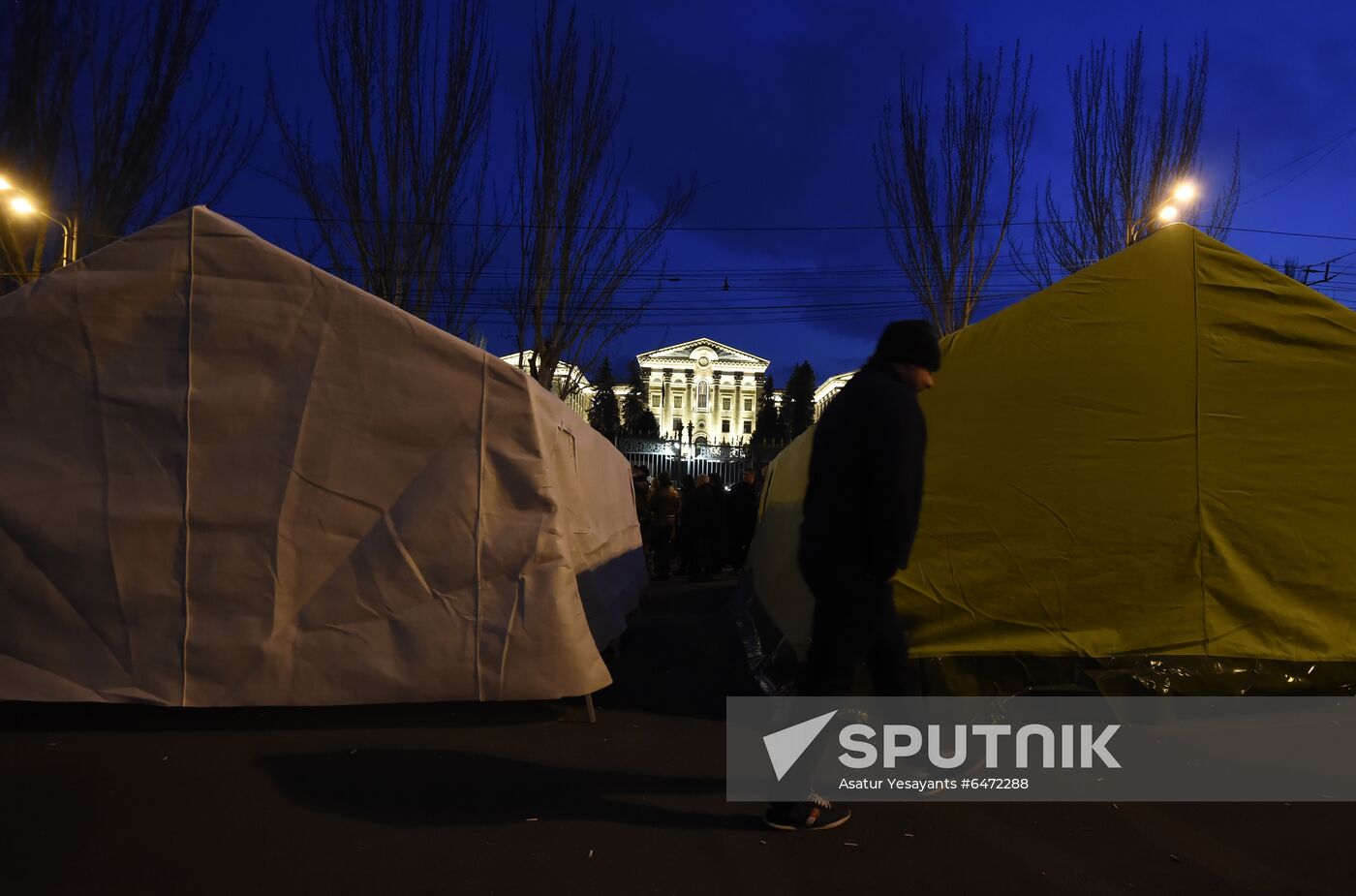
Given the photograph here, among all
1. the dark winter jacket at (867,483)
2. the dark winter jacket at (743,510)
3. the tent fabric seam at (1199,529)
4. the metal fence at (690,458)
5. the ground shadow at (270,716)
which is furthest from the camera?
the metal fence at (690,458)

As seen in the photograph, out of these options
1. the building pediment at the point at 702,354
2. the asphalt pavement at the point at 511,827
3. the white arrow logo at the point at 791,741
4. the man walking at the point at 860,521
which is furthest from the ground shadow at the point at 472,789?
the building pediment at the point at 702,354

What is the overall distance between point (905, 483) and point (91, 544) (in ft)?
12.6

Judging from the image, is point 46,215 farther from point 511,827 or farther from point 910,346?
point 910,346

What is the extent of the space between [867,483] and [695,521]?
11597mm

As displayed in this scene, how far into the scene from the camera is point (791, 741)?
3.30 m

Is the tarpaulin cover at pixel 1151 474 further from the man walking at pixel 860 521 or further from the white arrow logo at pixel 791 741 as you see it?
the man walking at pixel 860 521

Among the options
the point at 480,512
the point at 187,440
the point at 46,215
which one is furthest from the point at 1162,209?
the point at 46,215

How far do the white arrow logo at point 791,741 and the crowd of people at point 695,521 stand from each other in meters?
10.5

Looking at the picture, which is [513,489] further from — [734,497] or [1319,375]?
[734,497]

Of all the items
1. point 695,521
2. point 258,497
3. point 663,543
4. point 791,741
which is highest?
point 258,497

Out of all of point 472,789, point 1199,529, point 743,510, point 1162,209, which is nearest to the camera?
point 472,789

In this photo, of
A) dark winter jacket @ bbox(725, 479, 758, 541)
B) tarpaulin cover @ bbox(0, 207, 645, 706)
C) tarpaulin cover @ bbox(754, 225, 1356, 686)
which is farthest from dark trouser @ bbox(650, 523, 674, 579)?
tarpaulin cover @ bbox(754, 225, 1356, 686)

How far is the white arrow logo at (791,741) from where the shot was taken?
10.4 feet

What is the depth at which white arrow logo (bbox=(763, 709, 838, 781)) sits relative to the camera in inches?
125
